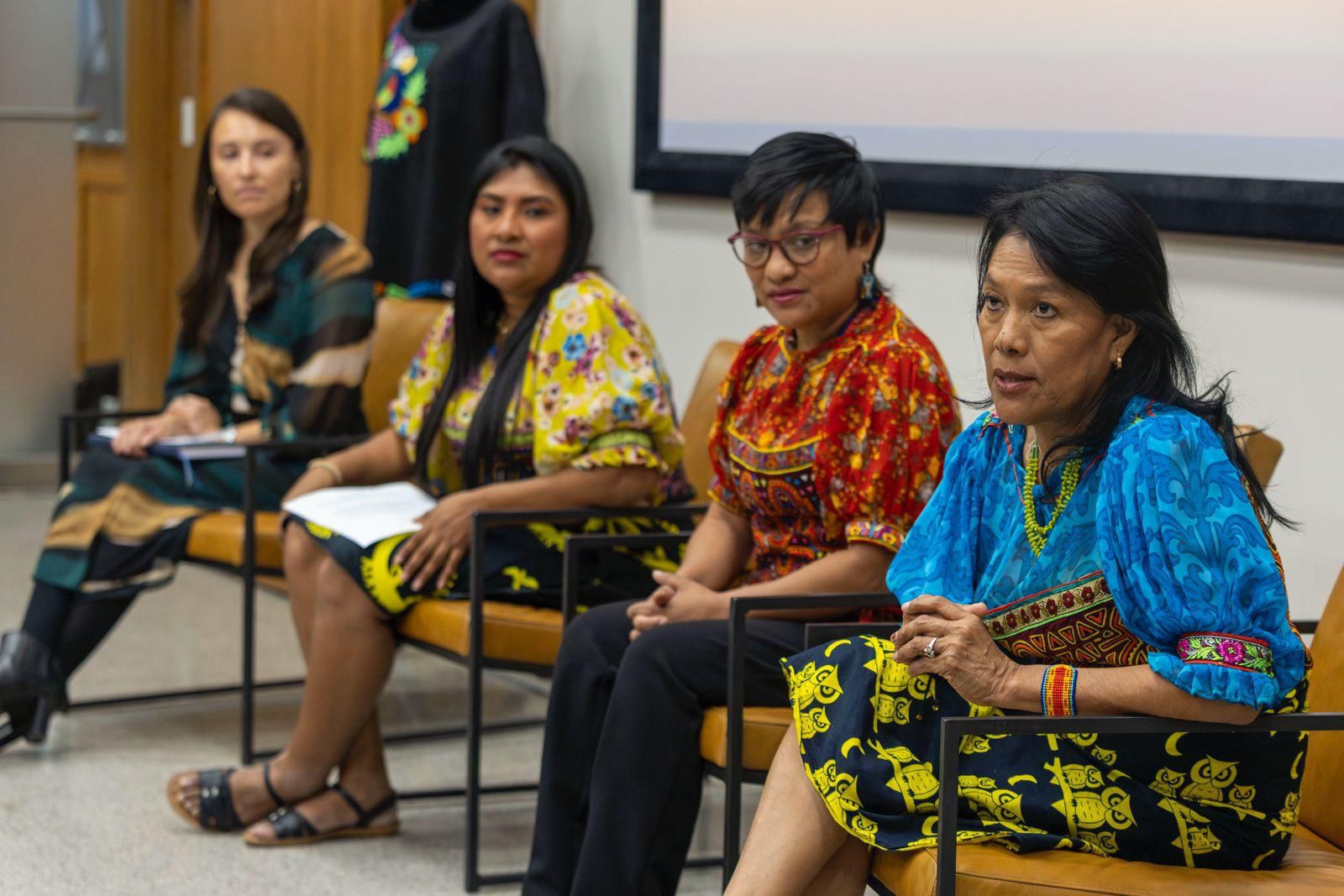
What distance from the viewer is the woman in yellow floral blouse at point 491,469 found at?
2.91 metres

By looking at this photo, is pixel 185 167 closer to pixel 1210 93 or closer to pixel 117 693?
pixel 117 693

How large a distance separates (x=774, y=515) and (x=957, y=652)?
70 cm

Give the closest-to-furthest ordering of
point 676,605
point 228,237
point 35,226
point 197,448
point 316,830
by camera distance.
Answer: point 676,605, point 316,830, point 197,448, point 228,237, point 35,226

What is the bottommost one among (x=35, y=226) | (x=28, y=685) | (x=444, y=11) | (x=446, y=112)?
(x=28, y=685)

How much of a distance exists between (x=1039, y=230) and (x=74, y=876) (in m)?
1.94

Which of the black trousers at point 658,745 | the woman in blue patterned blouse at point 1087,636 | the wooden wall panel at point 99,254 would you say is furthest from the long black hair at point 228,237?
the wooden wall panel at point 99,254

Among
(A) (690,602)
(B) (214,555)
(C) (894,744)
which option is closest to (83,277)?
(B) (214,555)

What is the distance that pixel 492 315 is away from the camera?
124 inches

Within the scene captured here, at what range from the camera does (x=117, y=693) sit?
3953 millimetres

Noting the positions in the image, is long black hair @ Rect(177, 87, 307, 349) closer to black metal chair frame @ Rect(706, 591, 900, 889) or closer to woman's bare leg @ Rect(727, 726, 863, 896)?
black metal chair frame @ Rect(706, 591, 900, 889)

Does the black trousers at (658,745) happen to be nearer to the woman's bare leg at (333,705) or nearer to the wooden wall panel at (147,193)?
the woman's bare leg at (333,705)

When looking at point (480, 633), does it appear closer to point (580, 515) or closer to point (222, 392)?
point (580, 515)

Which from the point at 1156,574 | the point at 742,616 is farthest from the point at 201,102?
the point at 1156,574

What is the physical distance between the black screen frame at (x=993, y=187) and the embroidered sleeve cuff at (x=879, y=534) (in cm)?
48
